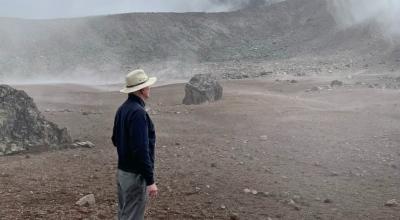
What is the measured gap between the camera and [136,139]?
445 centimetres

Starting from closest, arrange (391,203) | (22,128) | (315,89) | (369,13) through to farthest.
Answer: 1. (391,203)
2. (22,128)
3. (315,89)
4. (369,13)

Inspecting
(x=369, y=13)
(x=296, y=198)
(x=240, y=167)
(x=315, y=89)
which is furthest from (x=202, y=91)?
(x=369, y=13)

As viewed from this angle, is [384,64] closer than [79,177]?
No

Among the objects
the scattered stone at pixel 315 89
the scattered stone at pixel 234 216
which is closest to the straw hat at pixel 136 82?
the scattered stone at pixel 234 216

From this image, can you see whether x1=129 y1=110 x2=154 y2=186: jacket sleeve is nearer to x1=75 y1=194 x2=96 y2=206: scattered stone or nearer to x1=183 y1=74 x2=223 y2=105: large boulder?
x1=75 y1=194 x2=96 y2=206: scattered stone

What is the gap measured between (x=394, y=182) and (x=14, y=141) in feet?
17.7

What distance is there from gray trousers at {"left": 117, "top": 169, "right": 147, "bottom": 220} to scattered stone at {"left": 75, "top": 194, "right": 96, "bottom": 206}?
65.8 inches

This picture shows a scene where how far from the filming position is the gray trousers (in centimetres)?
458

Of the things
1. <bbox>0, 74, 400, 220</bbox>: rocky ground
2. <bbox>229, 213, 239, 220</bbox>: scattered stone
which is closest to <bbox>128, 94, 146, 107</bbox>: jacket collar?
<bbox>0, 74, 400, 220</bbox>: rocky ground

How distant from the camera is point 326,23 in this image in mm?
41438

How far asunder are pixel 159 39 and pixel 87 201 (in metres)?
36.0

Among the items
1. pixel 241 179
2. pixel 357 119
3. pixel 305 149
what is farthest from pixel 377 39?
pixel 241 179

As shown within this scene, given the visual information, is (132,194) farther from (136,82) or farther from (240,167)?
(240,167)

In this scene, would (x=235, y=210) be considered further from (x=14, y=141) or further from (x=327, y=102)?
(x=327, y=102)
